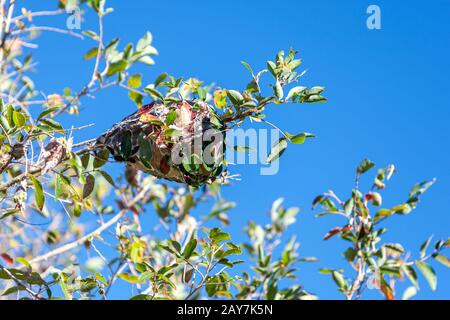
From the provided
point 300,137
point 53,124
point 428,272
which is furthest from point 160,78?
point 428,272

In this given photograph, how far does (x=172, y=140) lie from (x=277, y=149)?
11.8 inches

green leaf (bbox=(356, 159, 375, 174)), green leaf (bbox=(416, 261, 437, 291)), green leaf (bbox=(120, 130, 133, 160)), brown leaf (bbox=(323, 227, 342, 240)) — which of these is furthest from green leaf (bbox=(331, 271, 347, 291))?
green leaf (bbox=(120, 130, 133, 160))

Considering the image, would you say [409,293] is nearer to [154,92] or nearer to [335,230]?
[335,230]

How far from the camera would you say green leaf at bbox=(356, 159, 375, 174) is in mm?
2723

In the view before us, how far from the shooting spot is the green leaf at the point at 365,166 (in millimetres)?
2723

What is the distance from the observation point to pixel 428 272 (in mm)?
2564

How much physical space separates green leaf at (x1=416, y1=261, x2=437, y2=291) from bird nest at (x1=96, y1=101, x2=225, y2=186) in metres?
0.92

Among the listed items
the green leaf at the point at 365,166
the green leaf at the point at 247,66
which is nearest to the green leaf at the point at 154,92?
the green leaf at the point at 247,66

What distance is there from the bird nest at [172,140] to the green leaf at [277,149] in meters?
0.14

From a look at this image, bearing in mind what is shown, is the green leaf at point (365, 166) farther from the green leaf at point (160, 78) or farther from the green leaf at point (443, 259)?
the green leaf at point (160, 78)
